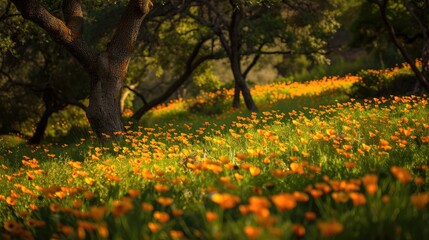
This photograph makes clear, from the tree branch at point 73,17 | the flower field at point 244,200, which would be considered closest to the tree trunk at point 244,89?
the tree branch at point 73,17

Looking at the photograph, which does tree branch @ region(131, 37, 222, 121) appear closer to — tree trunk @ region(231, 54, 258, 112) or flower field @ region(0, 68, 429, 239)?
tree trunk @ region(231, 54, 258, 112)

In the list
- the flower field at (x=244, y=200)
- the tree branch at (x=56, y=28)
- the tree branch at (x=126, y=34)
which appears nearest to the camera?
the flower field at (x=244, y=200)

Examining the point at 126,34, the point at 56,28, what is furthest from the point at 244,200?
the point at 126,34

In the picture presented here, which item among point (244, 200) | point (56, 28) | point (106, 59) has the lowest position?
point (244, 200)

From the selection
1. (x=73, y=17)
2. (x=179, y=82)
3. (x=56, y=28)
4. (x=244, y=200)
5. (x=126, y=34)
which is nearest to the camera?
(x=244, y=200)

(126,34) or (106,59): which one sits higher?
(126,34)

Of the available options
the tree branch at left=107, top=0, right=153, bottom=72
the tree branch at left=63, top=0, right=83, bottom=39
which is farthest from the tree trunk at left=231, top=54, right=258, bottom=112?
the tree branch at left=63, top=0, right=83, bottom=39

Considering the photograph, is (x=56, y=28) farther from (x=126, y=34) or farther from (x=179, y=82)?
(x=179, y=82)

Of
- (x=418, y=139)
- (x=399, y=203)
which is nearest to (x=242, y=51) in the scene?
(x=418, y=139)

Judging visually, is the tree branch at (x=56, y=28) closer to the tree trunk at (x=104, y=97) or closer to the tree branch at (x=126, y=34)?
the tree trunk at (x=104, y=97)

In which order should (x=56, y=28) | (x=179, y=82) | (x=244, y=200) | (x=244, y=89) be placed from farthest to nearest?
(x=179, y=82), (x=244, y=89), (x=56, y=28), (x=244, y=200)

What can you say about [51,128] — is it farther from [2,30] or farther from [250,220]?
[250,220]

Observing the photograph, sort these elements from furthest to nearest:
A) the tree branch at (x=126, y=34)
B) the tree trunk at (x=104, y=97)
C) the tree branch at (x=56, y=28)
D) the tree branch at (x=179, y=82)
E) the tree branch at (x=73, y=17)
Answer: the tree branch at (x=179, y=82)
the tree trunk at (x=104, y=97)
the tree branch at (x=126, y=34)
the tree branch at (x=73, y=17)
the tree branch at (x=56, y=28)

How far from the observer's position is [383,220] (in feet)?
7.60
